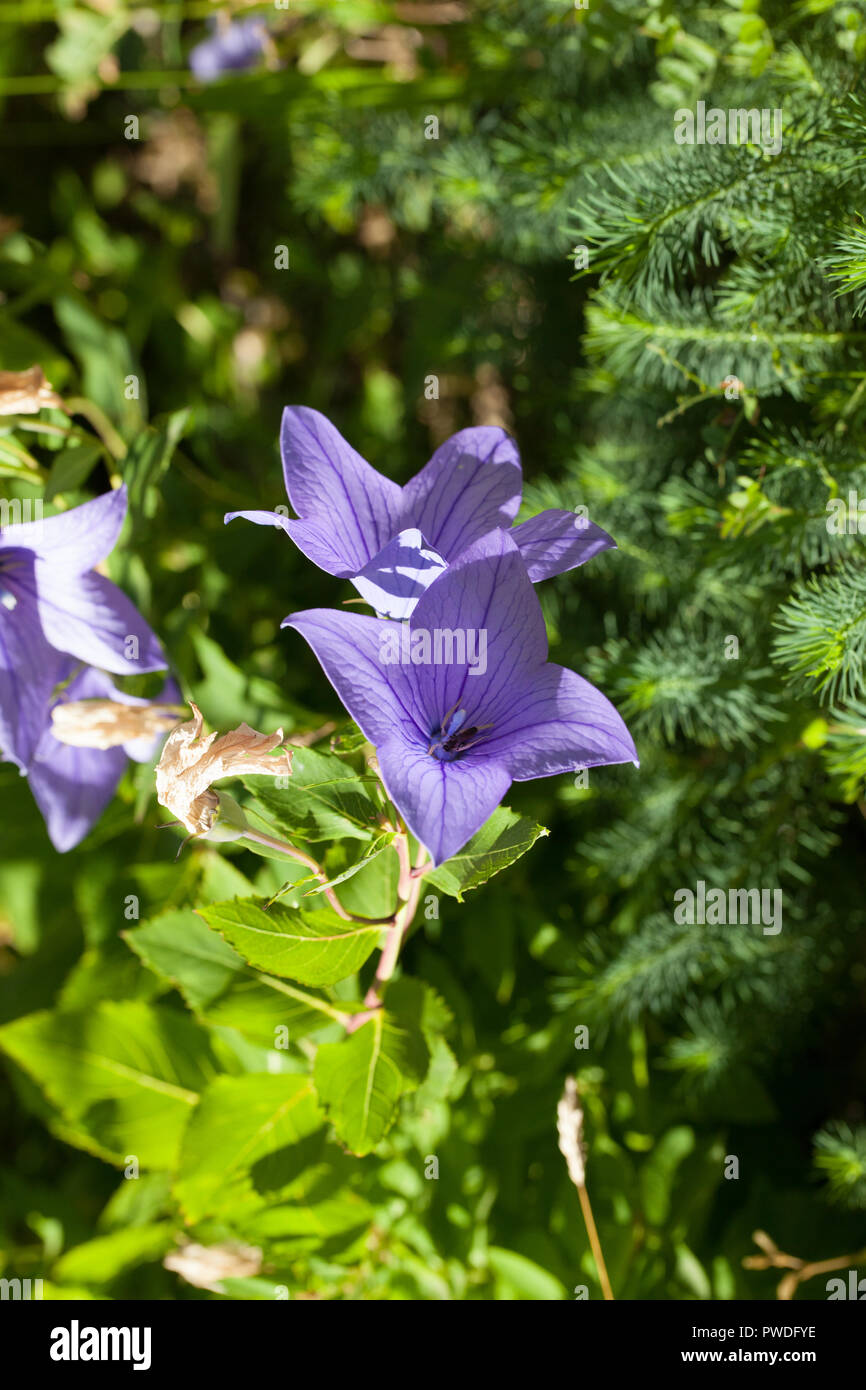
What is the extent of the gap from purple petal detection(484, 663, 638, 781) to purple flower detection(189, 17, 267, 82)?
1377 mm

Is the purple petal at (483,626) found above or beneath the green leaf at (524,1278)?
above

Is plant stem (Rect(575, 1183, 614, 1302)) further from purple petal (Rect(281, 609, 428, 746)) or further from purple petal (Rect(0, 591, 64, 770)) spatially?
purple petal (Rect(0, 591, 64, 770))

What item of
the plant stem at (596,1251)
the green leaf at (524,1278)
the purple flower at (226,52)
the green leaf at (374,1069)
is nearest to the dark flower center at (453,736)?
the green leaf at (374,1069)

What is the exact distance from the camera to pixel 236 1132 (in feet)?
3.00

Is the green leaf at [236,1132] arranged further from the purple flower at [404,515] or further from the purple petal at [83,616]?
the purple flower at [404,515]

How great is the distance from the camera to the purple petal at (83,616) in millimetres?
846

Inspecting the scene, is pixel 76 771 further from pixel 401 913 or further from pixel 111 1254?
pixel 111 1254

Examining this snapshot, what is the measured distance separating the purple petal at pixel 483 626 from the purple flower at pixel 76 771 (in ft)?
1.19

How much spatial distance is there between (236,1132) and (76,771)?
0.38 m

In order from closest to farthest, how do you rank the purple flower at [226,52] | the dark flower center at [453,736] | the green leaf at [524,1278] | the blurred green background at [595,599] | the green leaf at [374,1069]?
the dark flower center at [453,736]
the green leaf at [374,1069]
the blurred green background at [595,599]
the green leaf at [524,1278]
the purple flower at [226,52]

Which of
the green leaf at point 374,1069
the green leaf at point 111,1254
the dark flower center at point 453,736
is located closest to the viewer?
the dark flower center at point 453,736

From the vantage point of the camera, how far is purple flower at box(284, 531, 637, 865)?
0.60 m

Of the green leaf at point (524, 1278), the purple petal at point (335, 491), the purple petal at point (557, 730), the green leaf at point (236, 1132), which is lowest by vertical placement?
the green leaf at point (524, 1278)
